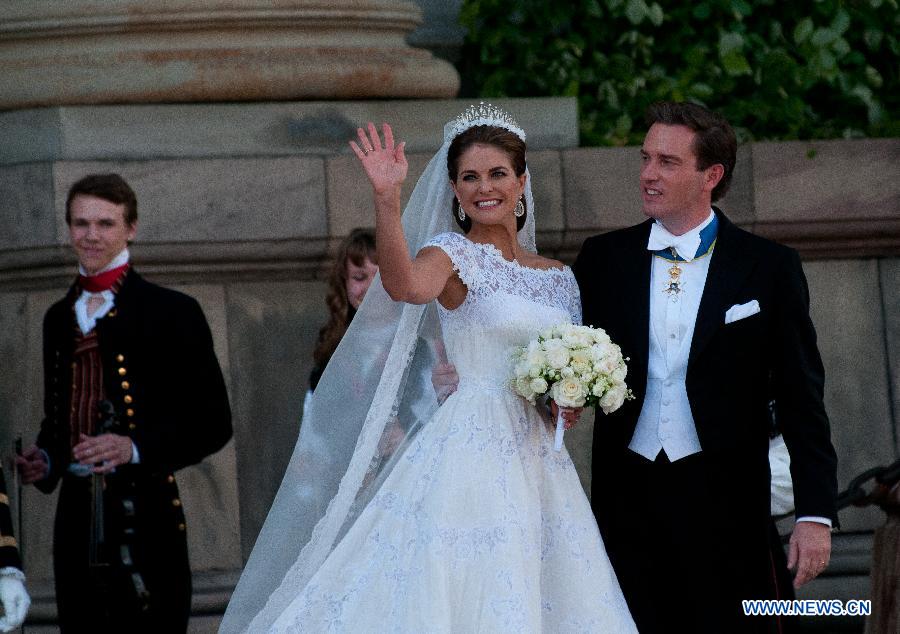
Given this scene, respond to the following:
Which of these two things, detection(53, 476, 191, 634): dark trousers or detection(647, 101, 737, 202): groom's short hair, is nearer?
detection(647, 101, 737, 202): groom's short hair

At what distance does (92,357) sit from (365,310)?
1.04 meters

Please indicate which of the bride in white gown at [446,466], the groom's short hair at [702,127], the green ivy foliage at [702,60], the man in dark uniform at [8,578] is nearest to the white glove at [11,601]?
the man in dark uniform at [8,578]

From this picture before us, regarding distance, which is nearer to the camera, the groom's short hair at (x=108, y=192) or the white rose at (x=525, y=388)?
the white rose at (x=525, y=388)

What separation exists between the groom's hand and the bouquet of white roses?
25.0 inches

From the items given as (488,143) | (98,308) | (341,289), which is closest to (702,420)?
(488,143)

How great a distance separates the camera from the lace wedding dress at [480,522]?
578 cm

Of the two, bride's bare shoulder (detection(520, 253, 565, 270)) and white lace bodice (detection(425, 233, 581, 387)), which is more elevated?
bride's bare shoulder (detection(520, 253, 565, 270))

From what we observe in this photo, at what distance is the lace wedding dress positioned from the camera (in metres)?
5.78

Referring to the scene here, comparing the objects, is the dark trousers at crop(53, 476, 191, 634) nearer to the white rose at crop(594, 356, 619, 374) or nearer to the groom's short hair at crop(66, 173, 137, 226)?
the groom's short hair at crop(66, 173, 137, 226)

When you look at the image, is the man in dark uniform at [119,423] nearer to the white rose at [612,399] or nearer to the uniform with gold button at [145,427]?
the uniform with gold button at [145,427]

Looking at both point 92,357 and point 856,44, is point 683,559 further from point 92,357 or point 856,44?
point 856,44

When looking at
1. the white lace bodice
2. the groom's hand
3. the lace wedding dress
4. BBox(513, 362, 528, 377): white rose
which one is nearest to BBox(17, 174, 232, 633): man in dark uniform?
the lace wedding dress

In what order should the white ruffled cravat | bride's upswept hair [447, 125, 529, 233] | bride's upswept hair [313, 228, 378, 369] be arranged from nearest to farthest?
bride's upswept hair [447, 125, 529, 233] < the white ruffled cravat < bride's upswept hair [313, 228, 378, 369]

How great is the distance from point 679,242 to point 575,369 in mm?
591
